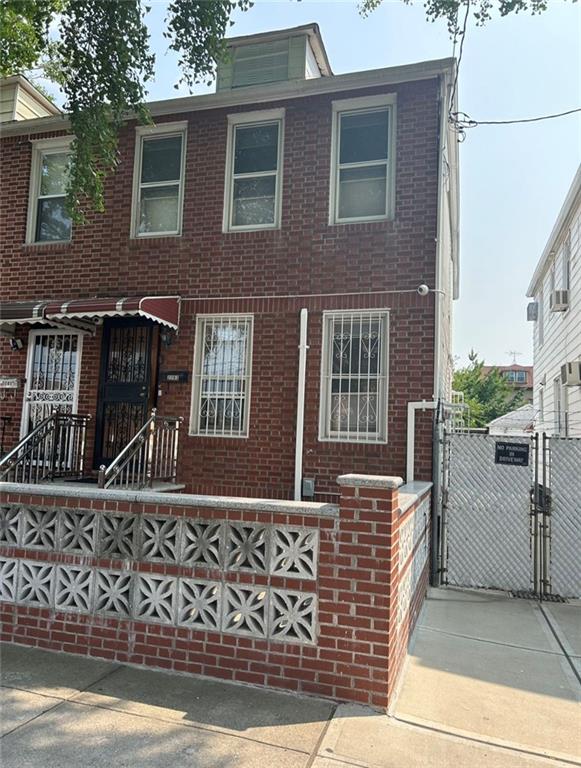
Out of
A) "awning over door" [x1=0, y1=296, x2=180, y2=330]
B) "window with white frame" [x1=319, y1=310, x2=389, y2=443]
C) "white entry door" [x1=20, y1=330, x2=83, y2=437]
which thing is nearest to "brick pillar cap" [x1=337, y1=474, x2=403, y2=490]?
"window with white frame" [x1=319, y1=310, x2=389, y2=443]

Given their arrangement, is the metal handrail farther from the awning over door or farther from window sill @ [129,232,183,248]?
window sill @ [129,232,183,248]

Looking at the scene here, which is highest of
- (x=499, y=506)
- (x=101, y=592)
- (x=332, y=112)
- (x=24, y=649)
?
(x=332, y=112)

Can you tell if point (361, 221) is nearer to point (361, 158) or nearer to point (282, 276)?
point (361, 158)

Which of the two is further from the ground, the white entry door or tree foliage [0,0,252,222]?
tree foliage [0,0,252,222]

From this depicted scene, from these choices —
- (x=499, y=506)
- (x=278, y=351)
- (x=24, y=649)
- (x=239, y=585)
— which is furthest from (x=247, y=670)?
(x=278, y=351)

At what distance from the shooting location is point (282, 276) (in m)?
7.48

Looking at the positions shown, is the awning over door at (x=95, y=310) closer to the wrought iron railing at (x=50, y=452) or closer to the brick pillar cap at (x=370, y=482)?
the wrought iron railing at (x=50, y=452)

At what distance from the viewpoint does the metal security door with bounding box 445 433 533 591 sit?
6.04 m

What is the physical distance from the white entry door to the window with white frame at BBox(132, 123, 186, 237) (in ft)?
6.79

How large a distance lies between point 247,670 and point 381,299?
192 inches

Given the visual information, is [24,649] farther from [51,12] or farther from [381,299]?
[51,12]

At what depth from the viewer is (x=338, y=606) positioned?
11.0ft

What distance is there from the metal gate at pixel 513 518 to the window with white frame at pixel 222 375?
294 cm

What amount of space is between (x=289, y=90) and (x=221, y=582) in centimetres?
679
